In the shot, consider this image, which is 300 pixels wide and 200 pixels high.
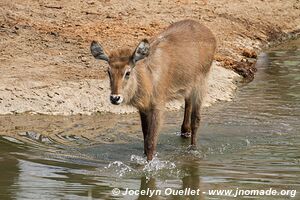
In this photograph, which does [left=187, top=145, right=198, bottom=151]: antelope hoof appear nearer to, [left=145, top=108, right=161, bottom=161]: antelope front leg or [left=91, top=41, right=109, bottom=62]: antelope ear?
[left=145, top=108, right=161, bottom=161]: antelope front leg

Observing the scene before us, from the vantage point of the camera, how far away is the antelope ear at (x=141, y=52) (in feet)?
24.3

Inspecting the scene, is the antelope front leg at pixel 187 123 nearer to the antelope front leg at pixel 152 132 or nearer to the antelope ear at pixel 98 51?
the antelope front leg at pixel 152 132

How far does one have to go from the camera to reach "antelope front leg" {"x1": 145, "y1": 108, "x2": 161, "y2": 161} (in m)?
7.84

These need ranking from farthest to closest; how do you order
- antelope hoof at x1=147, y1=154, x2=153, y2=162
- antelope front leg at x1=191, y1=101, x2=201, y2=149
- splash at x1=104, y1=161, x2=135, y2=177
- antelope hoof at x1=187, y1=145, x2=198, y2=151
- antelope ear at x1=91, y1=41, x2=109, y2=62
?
antelope front leg at x1=191, y1=101, x2=201, y2=149 < antelope hoof at x1=187, y1=145, x2=198, y2=151 < antelope hoof at x1=147, y1=154, x2=153, y2=162 < antelope ear at x1=91, y1=41, x2=109, y2=62 < splash at x1=104, y1=161, x2=135, y2=177

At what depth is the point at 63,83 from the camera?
10289 millimetres

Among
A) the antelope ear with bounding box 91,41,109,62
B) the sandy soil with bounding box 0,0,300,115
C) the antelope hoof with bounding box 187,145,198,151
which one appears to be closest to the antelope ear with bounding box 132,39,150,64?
the antelope ear with bounding box 91,41,109,62

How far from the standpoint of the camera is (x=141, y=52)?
7.45m

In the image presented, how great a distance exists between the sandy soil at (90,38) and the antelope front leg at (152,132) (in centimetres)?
193

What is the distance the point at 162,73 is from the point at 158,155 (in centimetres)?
89

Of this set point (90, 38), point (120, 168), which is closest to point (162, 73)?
point (120, 168)

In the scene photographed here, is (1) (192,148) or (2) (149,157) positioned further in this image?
(1) (192,148)

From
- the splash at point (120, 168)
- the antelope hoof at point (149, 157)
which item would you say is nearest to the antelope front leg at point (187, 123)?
the antelope hoof at point (149, 157)

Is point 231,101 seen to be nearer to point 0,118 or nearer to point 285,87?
point 285,87

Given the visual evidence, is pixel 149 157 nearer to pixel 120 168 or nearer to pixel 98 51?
pixel 120 168
